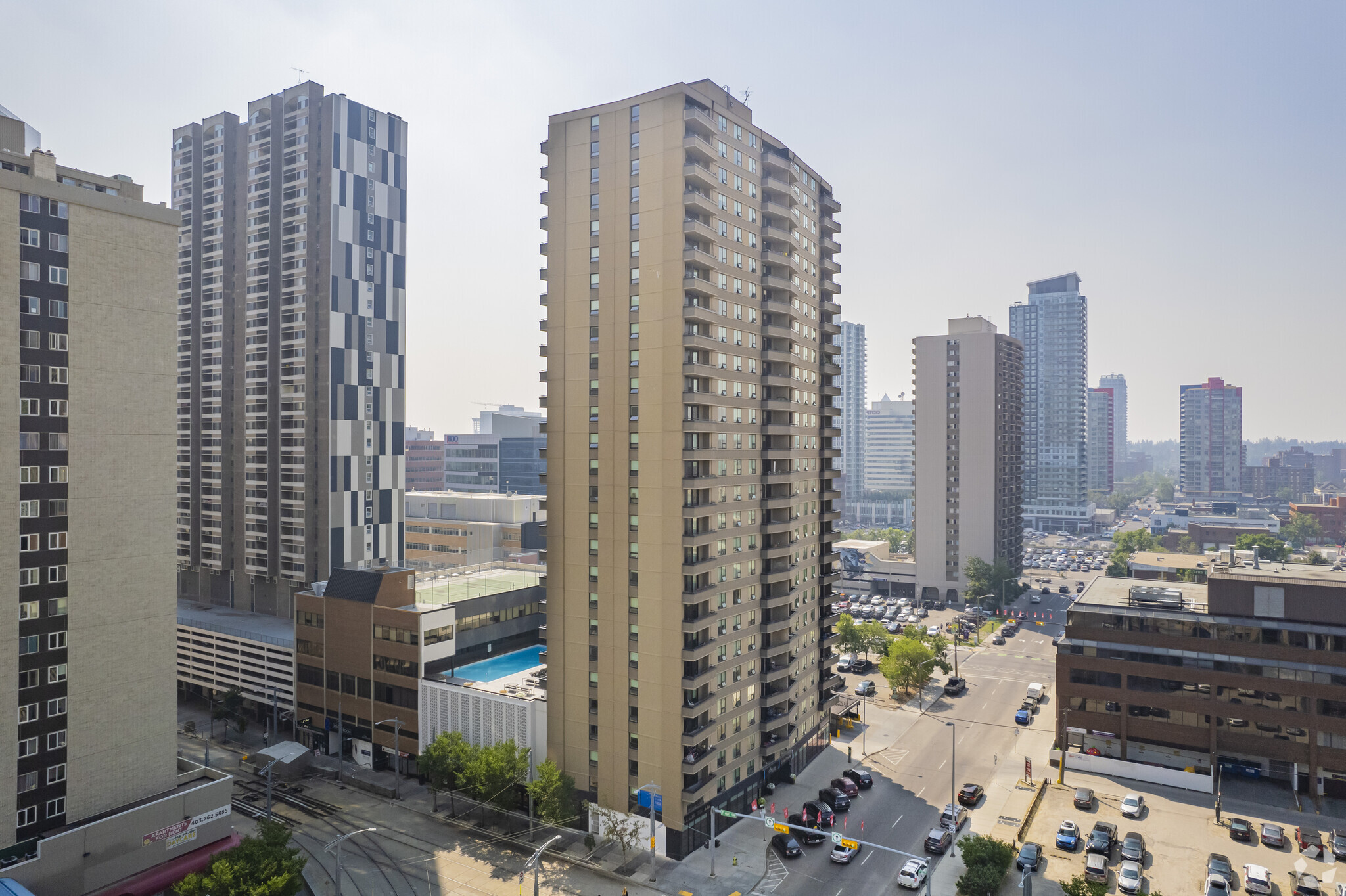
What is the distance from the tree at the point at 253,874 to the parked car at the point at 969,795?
174 ft

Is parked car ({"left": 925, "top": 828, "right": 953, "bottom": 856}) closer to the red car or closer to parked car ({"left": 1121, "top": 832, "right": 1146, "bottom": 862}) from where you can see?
the red car

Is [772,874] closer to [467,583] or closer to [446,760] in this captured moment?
[446,760]

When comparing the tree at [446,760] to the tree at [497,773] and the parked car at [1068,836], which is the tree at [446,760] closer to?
the tree at [497,773]

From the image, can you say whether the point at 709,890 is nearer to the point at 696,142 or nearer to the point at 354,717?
the point at 354,717

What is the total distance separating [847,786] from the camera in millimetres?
71250

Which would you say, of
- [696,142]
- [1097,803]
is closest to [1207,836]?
[1097,803]

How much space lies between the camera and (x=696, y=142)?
60625 mm

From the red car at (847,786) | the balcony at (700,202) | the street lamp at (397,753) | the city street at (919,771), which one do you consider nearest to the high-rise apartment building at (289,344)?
the street lamp at (397,753)

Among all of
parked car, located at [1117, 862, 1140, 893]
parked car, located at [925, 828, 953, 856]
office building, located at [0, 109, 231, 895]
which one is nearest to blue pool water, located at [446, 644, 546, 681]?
office building, located at [0, 109, 231, 895]

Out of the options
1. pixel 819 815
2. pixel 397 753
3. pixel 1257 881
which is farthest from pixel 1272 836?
pixel 397 753

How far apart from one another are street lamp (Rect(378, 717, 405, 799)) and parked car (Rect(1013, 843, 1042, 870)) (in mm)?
52713

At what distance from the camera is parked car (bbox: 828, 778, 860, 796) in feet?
232

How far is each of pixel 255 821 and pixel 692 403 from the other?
2071 inches

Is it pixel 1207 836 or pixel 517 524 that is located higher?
pixel 517 524
